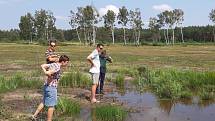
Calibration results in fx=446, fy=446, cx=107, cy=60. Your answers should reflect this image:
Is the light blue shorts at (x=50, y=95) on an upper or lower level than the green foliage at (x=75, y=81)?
upper

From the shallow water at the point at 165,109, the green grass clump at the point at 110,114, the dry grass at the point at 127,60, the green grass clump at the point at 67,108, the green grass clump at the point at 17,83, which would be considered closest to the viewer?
the green grass clump at the point at 110,114

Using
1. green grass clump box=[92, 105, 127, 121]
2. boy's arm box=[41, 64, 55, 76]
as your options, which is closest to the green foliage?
green grass clump box=[92, 105, 127, 121]

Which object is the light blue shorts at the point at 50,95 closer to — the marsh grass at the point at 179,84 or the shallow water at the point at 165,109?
the shallow water at the point at 165,109

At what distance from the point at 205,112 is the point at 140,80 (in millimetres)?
6635

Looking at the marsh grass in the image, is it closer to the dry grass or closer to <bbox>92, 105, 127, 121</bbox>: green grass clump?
<bbox>92, 105, 127, 121</bbox>: green grass clump

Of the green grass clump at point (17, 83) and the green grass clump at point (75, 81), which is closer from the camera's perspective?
the green grass clump at point (17, 83)

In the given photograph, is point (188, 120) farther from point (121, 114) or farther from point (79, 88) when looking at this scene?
point (79, 88)

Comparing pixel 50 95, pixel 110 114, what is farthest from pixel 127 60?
pixel 50 95

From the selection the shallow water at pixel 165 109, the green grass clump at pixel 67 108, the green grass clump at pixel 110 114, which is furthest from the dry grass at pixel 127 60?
the green grass clump at pixel 110 114

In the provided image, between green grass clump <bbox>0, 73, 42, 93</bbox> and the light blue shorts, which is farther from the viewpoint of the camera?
green grass clump <bbox>0, 73, 42, 93</bbox>

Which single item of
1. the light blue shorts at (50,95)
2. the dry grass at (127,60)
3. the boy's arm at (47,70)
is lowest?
the dry grass at (127,60)

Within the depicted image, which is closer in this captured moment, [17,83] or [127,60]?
[17,83]

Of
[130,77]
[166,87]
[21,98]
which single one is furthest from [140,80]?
[21,98]

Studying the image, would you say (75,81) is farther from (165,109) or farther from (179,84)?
(165,109)
